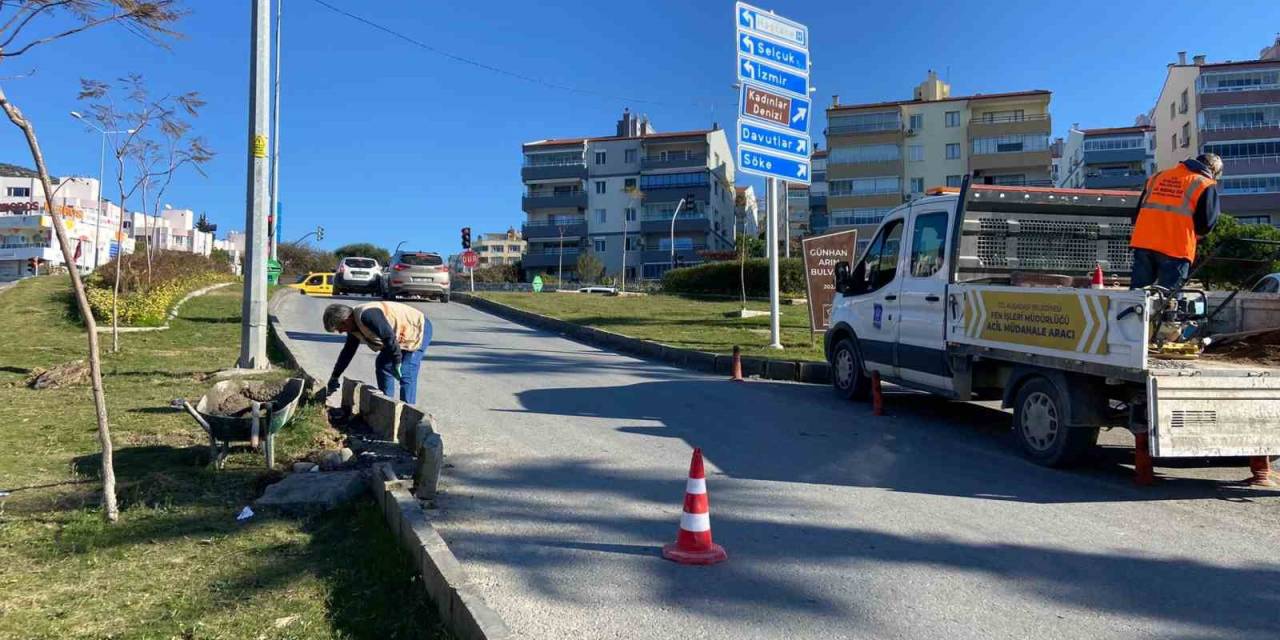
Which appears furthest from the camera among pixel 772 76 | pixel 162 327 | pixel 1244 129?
pixel 1244 129

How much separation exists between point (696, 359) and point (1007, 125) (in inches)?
2223

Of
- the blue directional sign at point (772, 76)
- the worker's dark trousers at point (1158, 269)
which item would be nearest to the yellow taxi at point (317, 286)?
the blue directional sign at point (772, 76)

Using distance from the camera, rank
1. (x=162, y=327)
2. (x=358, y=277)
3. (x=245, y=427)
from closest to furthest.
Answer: (x=245, y=427) < (x=162, y=327) < (x=358, y=277)

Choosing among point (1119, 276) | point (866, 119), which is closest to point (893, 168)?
point (866, 119)

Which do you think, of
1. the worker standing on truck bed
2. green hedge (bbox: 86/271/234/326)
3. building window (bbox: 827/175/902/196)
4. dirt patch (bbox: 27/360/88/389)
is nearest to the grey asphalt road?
the worker standing on truck bed

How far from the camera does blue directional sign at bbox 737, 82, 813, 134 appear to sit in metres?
14.5

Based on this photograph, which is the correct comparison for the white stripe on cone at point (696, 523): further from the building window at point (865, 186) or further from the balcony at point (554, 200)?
the balcony at point (554, 200)

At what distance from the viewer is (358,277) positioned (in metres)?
29.4

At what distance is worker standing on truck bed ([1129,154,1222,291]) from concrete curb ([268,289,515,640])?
19.8 feet

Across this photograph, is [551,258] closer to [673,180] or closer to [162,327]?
[673,180]

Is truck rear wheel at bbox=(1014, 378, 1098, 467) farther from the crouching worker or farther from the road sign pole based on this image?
the road sign pole

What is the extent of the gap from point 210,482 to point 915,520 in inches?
187

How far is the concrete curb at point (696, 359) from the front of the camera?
1188 cm

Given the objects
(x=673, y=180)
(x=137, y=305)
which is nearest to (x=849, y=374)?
(x=137, y=305)
